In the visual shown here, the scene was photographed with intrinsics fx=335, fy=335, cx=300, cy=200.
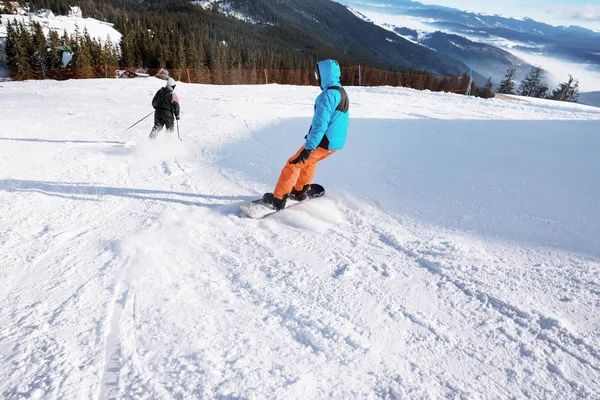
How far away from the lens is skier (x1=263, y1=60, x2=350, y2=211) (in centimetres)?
340

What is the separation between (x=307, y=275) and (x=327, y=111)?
5.51 feet

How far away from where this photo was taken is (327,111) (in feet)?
11.3

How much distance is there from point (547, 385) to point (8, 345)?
3.18m

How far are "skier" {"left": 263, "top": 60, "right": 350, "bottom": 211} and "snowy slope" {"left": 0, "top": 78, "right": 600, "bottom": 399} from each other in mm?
355

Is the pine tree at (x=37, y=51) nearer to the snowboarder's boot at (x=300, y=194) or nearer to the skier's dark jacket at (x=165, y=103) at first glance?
the skier's dark jacket at (x=165, y=103)

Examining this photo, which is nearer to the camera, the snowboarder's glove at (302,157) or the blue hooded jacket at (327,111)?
the blue hooded jacket at (327,111)

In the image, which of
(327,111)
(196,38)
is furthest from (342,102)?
(196,38)

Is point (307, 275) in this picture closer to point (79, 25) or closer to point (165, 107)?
point (165, 107)

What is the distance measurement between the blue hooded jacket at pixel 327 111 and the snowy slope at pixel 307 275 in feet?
2.98

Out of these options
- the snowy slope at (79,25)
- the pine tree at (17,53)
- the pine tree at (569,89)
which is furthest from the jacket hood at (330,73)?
the snowy slope at (79,25)

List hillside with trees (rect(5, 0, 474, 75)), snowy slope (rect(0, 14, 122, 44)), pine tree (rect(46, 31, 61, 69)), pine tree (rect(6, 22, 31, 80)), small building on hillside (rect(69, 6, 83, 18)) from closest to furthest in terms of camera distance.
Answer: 1. pine tree (rect(6, 22, 31, 80))
2. pine tree (rect(46, 31, 61, 69))
3. hillside with trees (rect(5, 0, 474, 75))
4. snowy slope (rect(0, 14, 122, 44))
5. small building on hillside (rect(69, 6, 83, 18))

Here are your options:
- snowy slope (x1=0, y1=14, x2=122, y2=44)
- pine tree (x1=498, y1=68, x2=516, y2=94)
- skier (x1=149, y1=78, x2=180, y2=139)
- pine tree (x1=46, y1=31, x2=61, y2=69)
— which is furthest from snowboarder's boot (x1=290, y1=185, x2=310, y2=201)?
snowy slope (x1=0, y1=14, x2=122, y2=44)

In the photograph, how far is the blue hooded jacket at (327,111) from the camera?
3389mm

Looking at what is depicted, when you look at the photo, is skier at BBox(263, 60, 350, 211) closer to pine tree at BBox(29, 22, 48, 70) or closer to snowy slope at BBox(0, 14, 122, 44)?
pine tree at BBox(29, 22, 48, 70)
